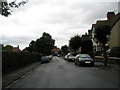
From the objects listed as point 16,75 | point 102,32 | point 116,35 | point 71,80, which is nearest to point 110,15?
point 116,35

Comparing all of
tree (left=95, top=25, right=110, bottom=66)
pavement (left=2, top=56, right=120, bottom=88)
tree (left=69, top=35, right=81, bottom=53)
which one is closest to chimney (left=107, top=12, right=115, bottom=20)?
tree (left=69, top=35, right=81, bottom=53)

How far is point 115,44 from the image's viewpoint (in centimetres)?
4144

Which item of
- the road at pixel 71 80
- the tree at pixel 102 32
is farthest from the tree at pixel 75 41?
the road at pixel 71 80

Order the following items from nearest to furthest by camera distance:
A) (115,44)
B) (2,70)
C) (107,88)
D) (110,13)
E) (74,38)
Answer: (107,88) → (2,70) → (115,44) → (110,13) → (74,38)

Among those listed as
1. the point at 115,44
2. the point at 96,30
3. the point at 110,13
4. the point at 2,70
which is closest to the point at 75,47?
the point at 110,13

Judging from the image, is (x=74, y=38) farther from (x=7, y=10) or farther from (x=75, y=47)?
(x=7, y=10)

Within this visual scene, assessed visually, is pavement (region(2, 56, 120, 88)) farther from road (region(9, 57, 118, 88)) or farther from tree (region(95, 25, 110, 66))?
tree (region(95, 25, 110, 66))

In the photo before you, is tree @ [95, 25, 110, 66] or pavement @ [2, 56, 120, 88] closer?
pavement @ [2, 56, 120, 88]

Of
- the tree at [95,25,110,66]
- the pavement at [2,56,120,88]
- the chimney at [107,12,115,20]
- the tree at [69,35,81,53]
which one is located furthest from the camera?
the tree at [69,35,81,53]

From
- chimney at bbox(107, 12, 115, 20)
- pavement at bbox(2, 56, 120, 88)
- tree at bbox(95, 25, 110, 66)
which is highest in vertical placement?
chimney at bbox(107, 12, 115, 20)

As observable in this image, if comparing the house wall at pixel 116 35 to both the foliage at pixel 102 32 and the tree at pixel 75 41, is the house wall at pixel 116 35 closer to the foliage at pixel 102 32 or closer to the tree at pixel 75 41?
the tree at pixel 75 41

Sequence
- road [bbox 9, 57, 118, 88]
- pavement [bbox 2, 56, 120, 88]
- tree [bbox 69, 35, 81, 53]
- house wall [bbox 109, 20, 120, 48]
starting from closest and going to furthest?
1. road [bbox 9, 57, 118, 88]
2. pavement [bbox 2, 56, 120, 88]
3. house wall [bbox 109, 20, 120, 48]
4. tree [bbox 69, 35, 81, 53]

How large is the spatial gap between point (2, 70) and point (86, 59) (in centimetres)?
1131

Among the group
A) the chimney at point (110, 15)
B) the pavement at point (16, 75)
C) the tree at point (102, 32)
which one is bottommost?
the pavement at point (16, 75)
